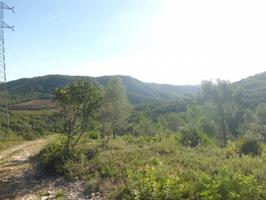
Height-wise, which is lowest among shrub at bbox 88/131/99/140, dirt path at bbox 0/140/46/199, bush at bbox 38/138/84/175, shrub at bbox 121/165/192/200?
dirt path at bbox 0/140/46/199

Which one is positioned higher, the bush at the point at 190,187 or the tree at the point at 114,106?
the tree at the point at 114,106

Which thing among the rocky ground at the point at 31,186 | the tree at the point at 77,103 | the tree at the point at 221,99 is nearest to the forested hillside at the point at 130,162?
the tree at the point at 77,103

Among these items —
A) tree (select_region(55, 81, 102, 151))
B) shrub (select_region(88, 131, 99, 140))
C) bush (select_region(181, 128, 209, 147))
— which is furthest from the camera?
shrub (select_region(88, 131, 99, 140))

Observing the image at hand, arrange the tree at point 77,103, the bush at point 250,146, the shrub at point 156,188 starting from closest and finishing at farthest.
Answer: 1. the shrub at point 156,188
2. the tree at point 77,103
3. the bush at point 250,146

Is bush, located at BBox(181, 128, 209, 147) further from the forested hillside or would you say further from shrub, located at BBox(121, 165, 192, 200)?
shrub, located at BBox(121, 165, 192, 200)

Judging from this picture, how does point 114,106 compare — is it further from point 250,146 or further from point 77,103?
point 250,146

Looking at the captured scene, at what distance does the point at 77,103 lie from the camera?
20.2 meters

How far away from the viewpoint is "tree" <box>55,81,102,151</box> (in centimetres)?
1994

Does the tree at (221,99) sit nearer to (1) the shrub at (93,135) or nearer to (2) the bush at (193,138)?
(2) the bush at (193,138)

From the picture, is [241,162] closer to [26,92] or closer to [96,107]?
[96,107]

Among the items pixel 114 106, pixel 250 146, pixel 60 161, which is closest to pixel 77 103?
pixel 60 161

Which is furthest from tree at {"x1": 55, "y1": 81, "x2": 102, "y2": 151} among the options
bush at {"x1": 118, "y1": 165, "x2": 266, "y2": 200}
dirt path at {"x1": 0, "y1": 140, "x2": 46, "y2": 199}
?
bush at {"x1": 118, "y1": 165, "x2": 266, "y2": 200}

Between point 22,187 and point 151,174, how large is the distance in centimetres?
652

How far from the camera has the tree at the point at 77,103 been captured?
65.4ft
